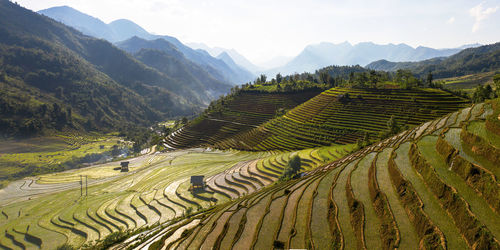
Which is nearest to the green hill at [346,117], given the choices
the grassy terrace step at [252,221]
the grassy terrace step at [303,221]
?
the grassy terrace step at [303,221]

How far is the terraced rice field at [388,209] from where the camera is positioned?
1156cm

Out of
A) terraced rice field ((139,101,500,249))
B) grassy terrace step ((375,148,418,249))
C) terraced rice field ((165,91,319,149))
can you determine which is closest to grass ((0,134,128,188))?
terraced rice field ((165,91,319,149))

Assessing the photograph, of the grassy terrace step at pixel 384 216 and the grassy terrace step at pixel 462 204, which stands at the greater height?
the grassy terrace step at pixel 462 204

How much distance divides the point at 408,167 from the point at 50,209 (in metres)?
53.8

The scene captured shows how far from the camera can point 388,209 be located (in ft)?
47.8

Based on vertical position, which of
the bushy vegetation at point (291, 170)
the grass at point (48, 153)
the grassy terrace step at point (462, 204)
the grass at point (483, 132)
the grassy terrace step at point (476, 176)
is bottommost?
the grass at point (48, 153)

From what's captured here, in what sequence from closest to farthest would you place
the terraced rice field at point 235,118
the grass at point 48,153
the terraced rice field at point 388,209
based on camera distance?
the terraced rice field at point 388,209, the terraced rice field at point 235,118, the grass at point 48,153

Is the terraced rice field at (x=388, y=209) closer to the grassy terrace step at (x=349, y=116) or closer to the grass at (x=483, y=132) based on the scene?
the grass at (x=483, y=132)

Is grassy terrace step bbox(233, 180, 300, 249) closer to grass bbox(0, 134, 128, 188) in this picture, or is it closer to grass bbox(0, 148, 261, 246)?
grass bbox(0, 148, 261, 246)

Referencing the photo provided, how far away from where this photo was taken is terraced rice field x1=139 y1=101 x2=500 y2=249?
11562mm

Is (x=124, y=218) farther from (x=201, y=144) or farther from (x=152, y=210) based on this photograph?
(x=201, y=144)

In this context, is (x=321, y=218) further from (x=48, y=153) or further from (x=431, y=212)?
(x=48, y=153)

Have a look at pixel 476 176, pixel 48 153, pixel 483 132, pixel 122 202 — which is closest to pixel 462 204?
pixel 476 176

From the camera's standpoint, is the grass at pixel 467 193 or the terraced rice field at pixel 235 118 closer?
the grass at pixel 467 193
